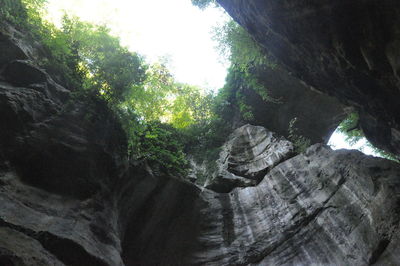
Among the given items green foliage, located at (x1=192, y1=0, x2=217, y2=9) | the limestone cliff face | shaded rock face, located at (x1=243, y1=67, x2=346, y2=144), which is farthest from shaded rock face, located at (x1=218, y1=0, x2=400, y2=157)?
shaded rock face, located at (x1=243, y1=67, x2=346, y2=144)

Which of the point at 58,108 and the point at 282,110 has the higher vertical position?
the point at 282,110

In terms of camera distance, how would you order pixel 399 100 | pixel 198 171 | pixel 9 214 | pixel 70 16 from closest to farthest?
pixel 9 214 → pixel 399 100 → pixel 70 16 → pixel 198 171

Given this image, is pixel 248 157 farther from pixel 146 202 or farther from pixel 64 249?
pixel 64 249

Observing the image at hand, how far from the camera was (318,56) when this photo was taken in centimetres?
781

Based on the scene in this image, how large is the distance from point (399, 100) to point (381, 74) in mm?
1089

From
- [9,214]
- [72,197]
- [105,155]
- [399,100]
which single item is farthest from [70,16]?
[399,100]

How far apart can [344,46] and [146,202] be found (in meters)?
6.80

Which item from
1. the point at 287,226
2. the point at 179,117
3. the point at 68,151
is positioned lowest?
the point at 287,226

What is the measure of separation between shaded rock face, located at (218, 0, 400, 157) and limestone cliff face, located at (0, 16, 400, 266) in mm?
1659

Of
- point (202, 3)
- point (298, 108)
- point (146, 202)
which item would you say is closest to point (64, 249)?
point (146, 202)

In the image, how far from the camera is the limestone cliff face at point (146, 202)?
586 cm

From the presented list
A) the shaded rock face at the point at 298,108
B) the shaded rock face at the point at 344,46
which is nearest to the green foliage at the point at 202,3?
the shaded rock face at the point at 344,46

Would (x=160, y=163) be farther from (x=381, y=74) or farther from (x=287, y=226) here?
(x=381, y=74)

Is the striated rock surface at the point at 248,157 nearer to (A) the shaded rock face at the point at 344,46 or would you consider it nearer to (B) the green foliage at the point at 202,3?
(A) the shaded rock face at the point at 344,46
